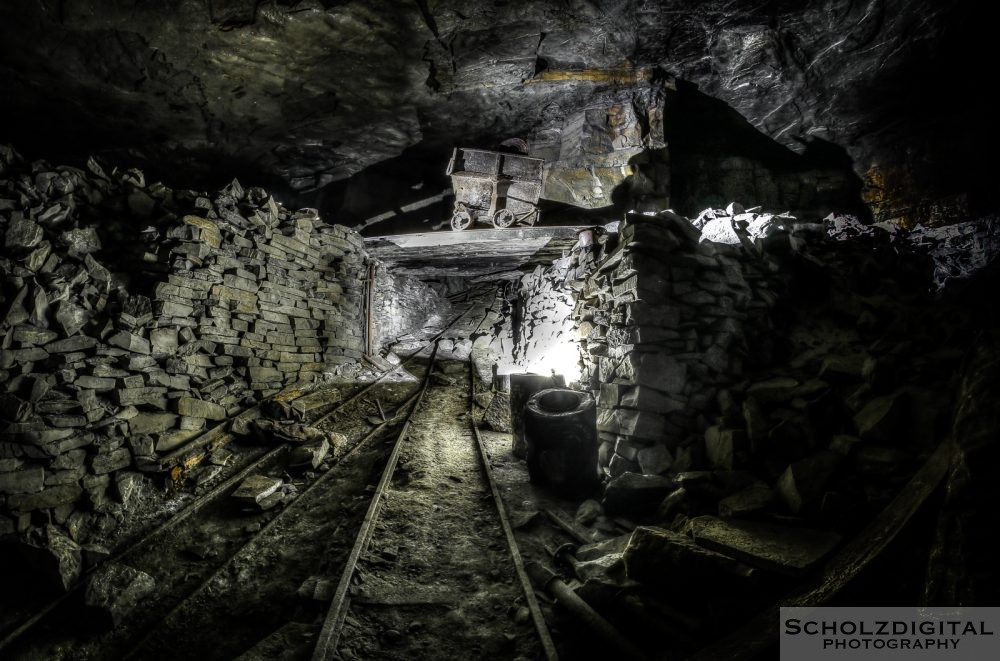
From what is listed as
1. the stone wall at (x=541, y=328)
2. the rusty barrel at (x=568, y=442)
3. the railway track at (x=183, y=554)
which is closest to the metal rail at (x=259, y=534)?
the railway track at (x=183, y=554)

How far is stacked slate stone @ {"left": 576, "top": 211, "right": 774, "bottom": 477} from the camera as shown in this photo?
4.25 metres

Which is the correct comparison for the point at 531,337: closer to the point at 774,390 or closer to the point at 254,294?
the point at 254,294

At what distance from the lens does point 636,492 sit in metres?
3.78

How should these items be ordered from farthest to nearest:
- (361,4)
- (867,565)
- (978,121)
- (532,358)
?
(532,358) → (978,121) → (361,4) → (867,565)

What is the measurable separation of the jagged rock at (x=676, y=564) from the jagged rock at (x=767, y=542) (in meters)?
0.08

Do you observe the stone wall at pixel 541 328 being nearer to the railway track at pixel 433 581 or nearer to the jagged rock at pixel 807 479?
the railway track at pixel 433 581

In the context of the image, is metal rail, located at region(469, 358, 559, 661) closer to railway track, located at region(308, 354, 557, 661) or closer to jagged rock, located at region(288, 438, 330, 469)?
railway track, located at region(308, 354, 557, 661)

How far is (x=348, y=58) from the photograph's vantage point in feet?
21.0

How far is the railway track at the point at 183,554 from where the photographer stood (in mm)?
2738

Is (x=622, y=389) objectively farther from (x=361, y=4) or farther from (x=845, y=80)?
(x=845, y=80)

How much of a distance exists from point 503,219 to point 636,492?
6294mm

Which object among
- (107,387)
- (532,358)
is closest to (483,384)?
(532,358)

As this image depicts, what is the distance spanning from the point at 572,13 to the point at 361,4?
3.44m

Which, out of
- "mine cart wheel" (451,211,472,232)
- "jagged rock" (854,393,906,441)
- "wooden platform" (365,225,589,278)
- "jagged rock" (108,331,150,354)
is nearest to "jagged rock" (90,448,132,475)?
"jagged rock" (108,331,150,354)
